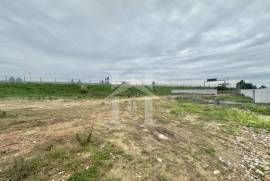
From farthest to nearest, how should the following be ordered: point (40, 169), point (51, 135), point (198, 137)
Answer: point (198, 137)
point (51, 135)
point (40, 169)

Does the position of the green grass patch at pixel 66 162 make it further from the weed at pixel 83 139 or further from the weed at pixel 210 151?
the weed at pixel 210 151

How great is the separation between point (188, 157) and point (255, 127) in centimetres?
611

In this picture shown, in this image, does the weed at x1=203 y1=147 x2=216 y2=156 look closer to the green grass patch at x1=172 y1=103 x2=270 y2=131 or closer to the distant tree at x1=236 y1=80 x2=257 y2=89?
the green grass patch at x1=172 y1=103 x2=270 y2=131

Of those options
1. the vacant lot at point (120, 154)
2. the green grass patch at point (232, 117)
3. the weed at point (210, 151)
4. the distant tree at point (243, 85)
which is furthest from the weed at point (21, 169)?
the distant tree at point (243, 85)

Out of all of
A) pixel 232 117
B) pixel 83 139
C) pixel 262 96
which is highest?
pixel 262 96

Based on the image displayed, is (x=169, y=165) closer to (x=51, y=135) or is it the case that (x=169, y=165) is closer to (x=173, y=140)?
(x=173, y=140)

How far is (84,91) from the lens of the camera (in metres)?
27.3

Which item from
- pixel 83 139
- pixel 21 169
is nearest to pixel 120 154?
pixel 83 139

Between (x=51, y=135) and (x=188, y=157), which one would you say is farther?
(x=51, y=135)

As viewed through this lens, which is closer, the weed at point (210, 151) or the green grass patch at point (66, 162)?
the green grass patch at point (66, 162)

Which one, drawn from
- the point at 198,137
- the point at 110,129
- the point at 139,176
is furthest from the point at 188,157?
the point at 110,129

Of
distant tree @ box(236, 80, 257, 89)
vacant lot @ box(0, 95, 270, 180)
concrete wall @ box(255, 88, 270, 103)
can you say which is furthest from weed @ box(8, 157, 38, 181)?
distant tree @ box(236, 80, 257, 89)

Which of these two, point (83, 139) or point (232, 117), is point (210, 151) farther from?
point (232, 117)

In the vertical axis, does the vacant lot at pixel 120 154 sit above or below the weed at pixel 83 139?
below
